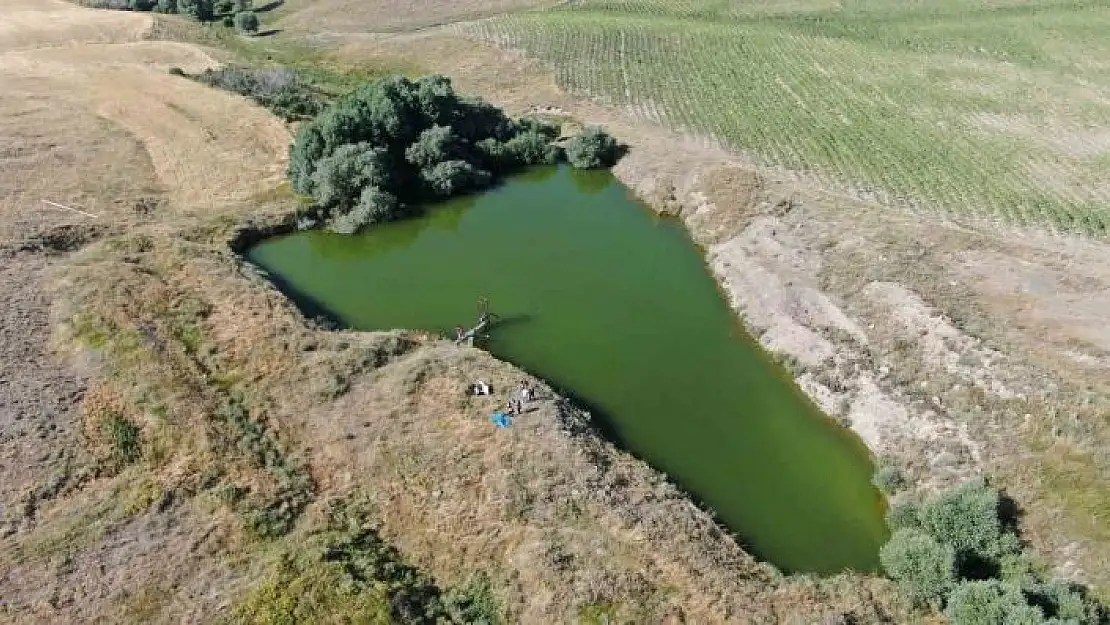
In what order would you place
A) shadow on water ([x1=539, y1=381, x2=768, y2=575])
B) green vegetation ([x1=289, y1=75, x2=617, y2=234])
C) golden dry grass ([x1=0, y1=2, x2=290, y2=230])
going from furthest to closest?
golden dry grass ([x1=0, y1=2, x2=290, y2=230]) < green vegetation ([x1=289, y1=75, x2=617, y2=234]) < shadow on water ([x1=539, y1=381, x2=768, y2=575])

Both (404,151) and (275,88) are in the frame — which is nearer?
(404,151)

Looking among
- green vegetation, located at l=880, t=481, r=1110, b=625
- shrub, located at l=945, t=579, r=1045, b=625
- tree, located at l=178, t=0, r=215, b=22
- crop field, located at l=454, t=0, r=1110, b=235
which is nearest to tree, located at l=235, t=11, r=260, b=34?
tree, located at l=178, t=0, r=215, b=22

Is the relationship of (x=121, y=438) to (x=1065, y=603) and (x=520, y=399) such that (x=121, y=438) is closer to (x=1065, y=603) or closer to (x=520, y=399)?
(x=520, y=399)

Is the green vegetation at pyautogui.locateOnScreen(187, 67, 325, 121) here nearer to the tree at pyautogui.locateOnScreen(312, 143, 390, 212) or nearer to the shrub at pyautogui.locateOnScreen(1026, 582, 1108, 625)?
the tree at pyautogui.locateOnScreen(312, 143, 390, 212)

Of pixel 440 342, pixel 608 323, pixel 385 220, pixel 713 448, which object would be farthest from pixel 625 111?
pixel 713 448

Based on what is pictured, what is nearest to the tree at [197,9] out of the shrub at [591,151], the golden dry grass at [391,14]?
the golden dry grass at [391,14]

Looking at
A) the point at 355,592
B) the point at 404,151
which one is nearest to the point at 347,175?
the point at 404,151
